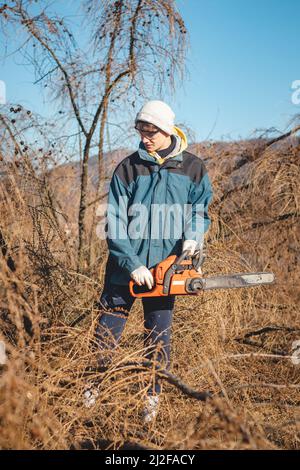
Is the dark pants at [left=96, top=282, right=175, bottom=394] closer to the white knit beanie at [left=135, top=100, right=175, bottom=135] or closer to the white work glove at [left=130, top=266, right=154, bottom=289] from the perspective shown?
the white work glove at [left=130, top=266, right=154, bottom=289]

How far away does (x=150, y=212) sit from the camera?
2.79 m

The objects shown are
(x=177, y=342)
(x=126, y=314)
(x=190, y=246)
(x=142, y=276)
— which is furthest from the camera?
(x=177, y=342)

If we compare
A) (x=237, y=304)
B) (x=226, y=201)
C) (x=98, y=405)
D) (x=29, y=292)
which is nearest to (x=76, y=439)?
(x=98, y=405)

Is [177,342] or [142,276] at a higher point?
[142,276]

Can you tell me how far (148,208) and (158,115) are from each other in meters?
0.55

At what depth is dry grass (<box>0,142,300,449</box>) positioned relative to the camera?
2.06m

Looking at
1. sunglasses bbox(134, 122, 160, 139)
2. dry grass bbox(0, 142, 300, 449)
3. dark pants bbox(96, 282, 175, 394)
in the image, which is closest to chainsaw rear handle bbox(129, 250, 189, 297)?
dark pants bbox(96, 282, 175, 394)

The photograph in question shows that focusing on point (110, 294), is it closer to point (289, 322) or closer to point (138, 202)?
point (138, 202)

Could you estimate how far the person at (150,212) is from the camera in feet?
9.14

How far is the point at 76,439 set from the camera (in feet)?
7.41

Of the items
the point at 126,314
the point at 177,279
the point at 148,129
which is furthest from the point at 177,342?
the point at 148,129

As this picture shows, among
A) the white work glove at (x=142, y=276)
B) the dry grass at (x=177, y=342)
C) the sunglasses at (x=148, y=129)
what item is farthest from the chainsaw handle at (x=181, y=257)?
the sunglasses at (x=148, y=129)

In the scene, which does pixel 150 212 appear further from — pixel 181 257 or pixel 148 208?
pixel 181 257
